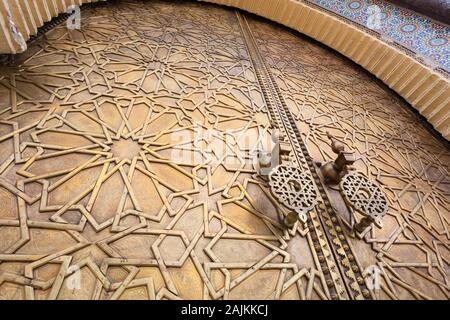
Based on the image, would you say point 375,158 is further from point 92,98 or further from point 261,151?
point 92,98

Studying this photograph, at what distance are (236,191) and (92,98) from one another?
1839mm

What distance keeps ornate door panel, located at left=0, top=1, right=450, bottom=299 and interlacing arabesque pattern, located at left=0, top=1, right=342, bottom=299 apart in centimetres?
1

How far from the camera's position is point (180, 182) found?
87.9 inches

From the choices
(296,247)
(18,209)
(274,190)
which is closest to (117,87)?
(18,209)

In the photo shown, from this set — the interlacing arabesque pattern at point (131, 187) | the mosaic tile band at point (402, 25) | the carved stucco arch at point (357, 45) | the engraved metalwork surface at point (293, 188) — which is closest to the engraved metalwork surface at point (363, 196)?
the engraved metalwork surface at point (293, 188)

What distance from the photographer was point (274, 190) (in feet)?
6.53

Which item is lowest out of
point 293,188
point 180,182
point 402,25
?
point 180,182

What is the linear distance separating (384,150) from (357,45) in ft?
9.50

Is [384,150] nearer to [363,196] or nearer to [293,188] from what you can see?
[363,196]

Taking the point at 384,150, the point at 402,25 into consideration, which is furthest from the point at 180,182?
the point at 402,25

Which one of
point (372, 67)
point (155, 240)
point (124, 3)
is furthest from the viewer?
point (372, 67)

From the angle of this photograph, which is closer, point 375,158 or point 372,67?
point 375,158

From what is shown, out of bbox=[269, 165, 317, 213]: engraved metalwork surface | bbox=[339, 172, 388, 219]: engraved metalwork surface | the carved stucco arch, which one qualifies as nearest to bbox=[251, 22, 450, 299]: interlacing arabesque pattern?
the carved stucco arch

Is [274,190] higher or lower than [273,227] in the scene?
higher
